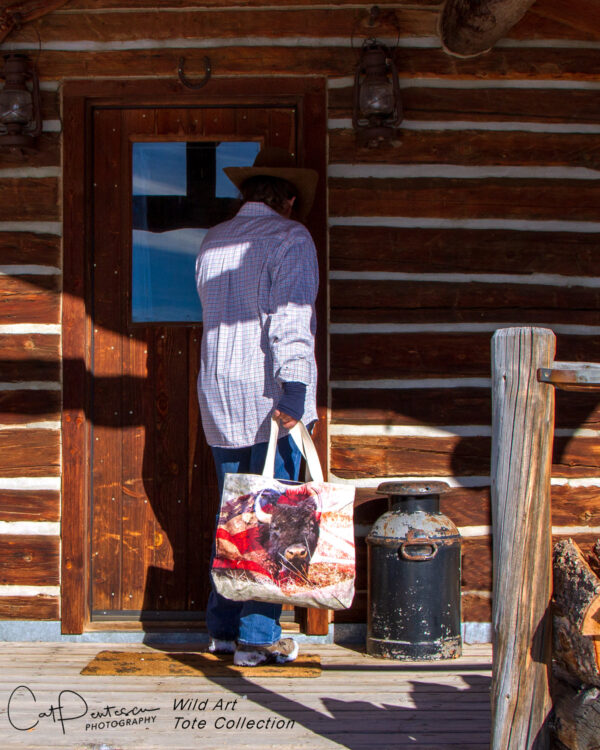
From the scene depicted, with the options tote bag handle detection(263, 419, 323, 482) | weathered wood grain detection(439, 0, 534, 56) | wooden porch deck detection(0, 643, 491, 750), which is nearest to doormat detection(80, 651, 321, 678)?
wooden porch deck detection(0, 643, 491, 750)

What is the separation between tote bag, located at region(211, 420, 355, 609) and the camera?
316cm

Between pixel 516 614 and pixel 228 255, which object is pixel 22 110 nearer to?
pixel 228 255

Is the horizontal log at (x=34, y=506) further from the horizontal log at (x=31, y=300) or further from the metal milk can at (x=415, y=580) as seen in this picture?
the metal milk can at (x=415, y=580)

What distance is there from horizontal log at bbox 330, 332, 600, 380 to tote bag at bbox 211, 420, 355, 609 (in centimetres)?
112

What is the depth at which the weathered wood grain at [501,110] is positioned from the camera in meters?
Result: 4.35

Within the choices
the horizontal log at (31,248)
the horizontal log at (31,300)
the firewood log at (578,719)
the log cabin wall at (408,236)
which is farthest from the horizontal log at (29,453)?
the firewood log at (578,719)

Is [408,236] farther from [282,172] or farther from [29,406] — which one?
[29,406]

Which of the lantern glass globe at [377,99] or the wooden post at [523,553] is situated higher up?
the lantern glass globe at [377,99]

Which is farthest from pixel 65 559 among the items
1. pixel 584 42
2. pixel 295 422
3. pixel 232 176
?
pixel 584 42

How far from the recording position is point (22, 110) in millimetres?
4191

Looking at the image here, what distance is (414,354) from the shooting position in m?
4.34

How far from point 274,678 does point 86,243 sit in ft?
7.47

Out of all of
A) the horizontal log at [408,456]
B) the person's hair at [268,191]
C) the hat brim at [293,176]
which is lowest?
the horizontal log at [408,456]

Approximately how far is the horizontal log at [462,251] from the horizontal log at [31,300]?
4.61 feet
